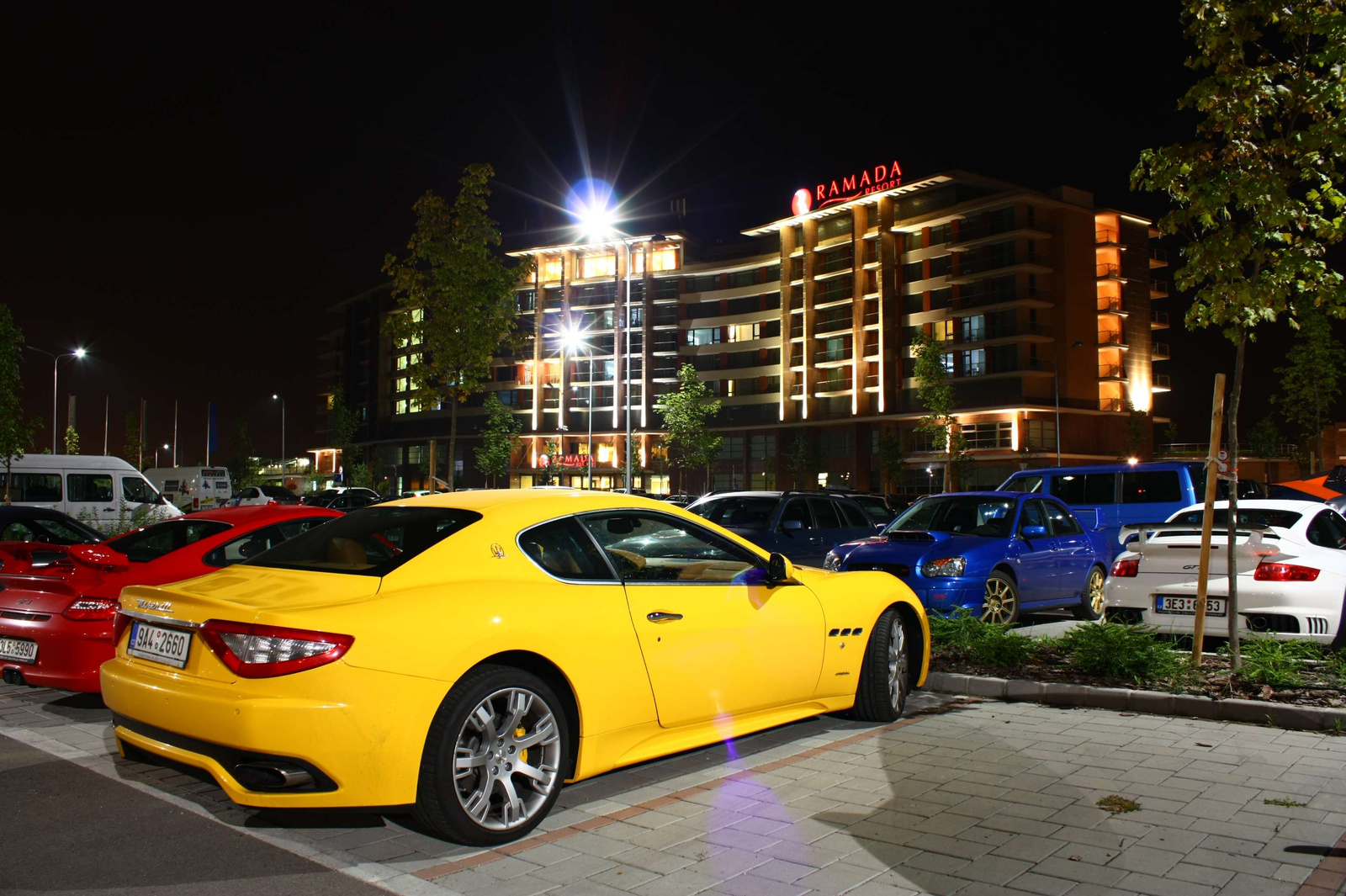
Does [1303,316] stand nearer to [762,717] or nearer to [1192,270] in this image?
[1192,270]

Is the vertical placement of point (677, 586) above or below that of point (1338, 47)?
below

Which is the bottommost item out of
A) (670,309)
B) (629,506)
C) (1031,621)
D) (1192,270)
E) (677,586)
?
(1031,621)

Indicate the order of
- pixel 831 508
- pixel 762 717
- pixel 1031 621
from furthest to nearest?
1. pixel 831 508
2. pixel 1031 621
3. pixel 762 717

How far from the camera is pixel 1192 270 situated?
7.68m

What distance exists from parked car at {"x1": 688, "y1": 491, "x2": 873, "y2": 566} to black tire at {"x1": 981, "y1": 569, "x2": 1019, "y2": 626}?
11.4ft

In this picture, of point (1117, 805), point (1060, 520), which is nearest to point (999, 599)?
point (1060, 520)

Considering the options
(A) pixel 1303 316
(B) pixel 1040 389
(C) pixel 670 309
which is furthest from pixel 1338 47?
(C) pixel 670 309

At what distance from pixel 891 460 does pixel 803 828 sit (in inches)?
2462

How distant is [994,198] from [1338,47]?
59.5 meters

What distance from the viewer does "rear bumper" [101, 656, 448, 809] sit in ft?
12.7

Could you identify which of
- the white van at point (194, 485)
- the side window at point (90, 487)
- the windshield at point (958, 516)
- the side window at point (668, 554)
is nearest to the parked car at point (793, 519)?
the windshield at point (958, 516)

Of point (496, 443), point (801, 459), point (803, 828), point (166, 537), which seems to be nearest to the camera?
point (803, 828)

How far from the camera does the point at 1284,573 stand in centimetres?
831

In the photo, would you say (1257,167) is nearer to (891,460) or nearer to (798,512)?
(798,512)
